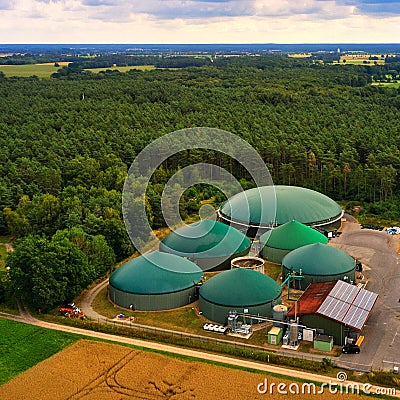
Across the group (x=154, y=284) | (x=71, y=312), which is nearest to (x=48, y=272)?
(x=71, y=312)

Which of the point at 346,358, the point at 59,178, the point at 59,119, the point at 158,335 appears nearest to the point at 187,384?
the point at 158,335

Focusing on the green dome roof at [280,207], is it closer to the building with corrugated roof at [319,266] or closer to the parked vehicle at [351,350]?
the building with corrugated roof at [319,266]

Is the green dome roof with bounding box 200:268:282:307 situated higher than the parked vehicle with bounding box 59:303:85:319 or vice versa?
the green dome roof with bounding box 200:268:282:307

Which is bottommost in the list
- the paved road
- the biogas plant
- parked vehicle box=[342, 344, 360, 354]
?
the paved road

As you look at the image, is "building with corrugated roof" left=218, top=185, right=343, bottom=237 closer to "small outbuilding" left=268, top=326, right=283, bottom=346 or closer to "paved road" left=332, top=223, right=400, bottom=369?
"paved road" left=332, top=223, right=400, bottom=369

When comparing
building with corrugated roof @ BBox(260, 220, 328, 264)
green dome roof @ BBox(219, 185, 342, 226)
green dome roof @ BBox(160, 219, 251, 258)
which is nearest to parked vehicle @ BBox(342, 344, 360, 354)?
green dome roof @ BBox(160, 219, 251, 258)

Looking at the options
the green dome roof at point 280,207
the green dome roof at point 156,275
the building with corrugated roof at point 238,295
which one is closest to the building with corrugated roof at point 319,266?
the building with corrugated roof at point 238,295
